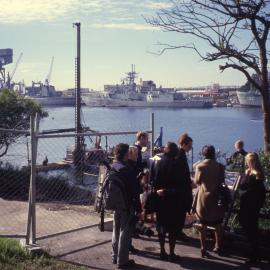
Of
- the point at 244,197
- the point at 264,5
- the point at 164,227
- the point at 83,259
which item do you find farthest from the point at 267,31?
the point at 83,259

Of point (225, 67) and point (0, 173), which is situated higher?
point (225, 67)

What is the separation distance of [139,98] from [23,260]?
139 m

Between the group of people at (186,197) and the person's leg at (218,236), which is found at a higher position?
the group of people at (186,197)

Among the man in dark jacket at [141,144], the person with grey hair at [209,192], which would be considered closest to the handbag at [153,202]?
the person with grey hair at [209,192]

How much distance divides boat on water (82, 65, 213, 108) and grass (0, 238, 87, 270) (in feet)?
440

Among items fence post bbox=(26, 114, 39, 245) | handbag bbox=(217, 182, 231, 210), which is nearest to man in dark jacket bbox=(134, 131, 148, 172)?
handbag bbox=(217, 182, 231, 210)

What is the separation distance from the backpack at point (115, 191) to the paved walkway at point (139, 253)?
0.77m

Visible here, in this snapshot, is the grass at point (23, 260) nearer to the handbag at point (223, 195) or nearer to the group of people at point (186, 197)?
the group of people at point (186, 197)

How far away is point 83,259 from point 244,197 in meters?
2.13

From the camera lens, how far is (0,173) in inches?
654

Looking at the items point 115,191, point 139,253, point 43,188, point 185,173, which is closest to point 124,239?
point 115,191

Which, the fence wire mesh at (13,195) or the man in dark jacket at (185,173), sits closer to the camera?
the man in dark jacket at (185,173)

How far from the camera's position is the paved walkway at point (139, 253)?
6.19m

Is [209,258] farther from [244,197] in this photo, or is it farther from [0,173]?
[0,173]
